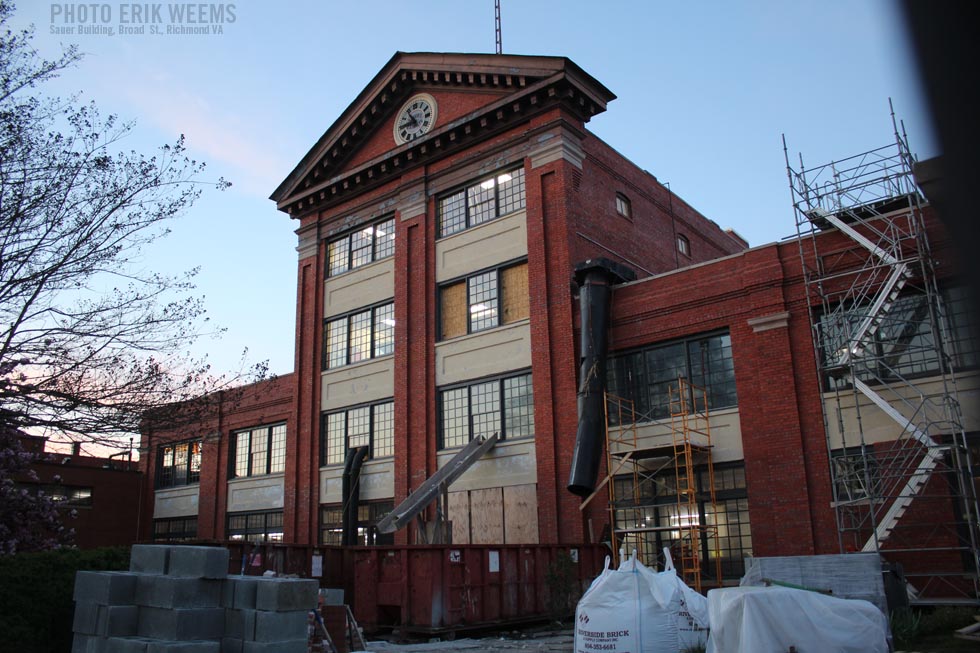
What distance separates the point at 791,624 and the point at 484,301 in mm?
17491

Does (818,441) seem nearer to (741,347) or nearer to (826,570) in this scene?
(741,347)

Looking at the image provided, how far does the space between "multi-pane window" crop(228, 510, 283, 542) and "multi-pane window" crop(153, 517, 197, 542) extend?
3.34 meters

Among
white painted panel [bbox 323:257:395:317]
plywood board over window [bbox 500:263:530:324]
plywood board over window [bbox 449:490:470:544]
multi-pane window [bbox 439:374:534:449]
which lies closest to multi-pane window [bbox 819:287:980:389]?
multi-pane window [bbox 439:374:534:449]

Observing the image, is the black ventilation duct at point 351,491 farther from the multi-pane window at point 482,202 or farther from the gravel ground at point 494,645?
the gravel ground at point 494,645

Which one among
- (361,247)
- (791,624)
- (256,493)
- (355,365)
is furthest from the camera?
(256,493)

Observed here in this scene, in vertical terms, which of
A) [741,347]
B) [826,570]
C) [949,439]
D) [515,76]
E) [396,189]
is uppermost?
[515,76]

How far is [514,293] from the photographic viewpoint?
2602cm

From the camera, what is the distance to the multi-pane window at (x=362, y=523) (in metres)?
27.6

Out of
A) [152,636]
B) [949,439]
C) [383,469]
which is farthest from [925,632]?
[383,469]

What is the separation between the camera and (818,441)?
19266 mm

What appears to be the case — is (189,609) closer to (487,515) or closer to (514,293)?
(487,515)

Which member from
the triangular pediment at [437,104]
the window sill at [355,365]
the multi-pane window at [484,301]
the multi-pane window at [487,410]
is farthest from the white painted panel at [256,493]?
the triangular pediment at [437,104]

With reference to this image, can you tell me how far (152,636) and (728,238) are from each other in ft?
106

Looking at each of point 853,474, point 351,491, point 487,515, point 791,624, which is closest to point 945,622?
point 853,474
